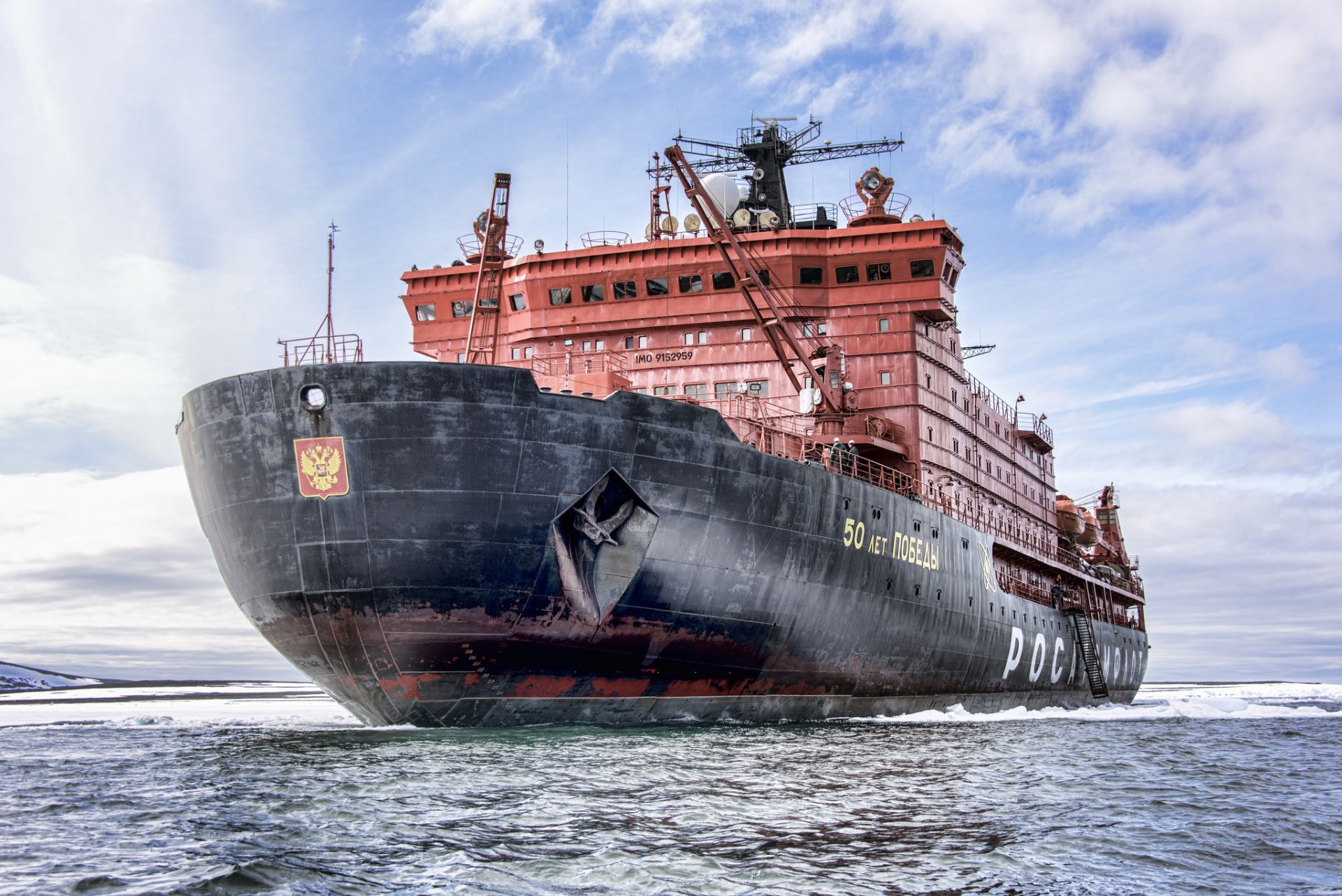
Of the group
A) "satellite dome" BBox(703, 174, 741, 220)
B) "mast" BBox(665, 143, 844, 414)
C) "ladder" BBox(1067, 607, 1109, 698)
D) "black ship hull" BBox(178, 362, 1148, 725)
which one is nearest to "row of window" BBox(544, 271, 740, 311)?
"mast" BBox(665, 143, 844, 414)

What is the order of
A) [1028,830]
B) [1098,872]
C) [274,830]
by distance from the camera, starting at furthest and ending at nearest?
1. [1028,830]
2. [274,830]
3. [1098,872]

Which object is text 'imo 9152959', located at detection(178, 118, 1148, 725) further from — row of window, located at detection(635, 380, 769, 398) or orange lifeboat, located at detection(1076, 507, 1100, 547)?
orange lifeboat, located at detection(1076, 507, 1100, 547)

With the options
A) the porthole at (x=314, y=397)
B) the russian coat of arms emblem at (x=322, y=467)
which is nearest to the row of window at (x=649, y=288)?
the porthole at (x=314, y=397)

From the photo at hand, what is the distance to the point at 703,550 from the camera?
16.8m

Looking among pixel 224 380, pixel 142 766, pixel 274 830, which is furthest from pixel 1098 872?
pixel 224 380

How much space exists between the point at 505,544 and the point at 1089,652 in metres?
27.2

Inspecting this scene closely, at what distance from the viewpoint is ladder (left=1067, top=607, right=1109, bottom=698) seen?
117 ft

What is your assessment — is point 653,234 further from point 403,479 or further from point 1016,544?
point 403,479

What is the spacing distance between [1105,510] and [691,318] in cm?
3041

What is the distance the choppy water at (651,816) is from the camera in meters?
7.21

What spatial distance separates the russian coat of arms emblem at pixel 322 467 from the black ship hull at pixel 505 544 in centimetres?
8

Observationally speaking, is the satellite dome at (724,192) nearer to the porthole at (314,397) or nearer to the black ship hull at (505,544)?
the black ship hull at (505,544)

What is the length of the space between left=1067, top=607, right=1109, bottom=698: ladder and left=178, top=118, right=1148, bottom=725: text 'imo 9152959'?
25.4 ft

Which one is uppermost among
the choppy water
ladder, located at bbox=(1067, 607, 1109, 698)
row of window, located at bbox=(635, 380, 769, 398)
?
row of window, located at bbox=(635, 380, 769, 398)
